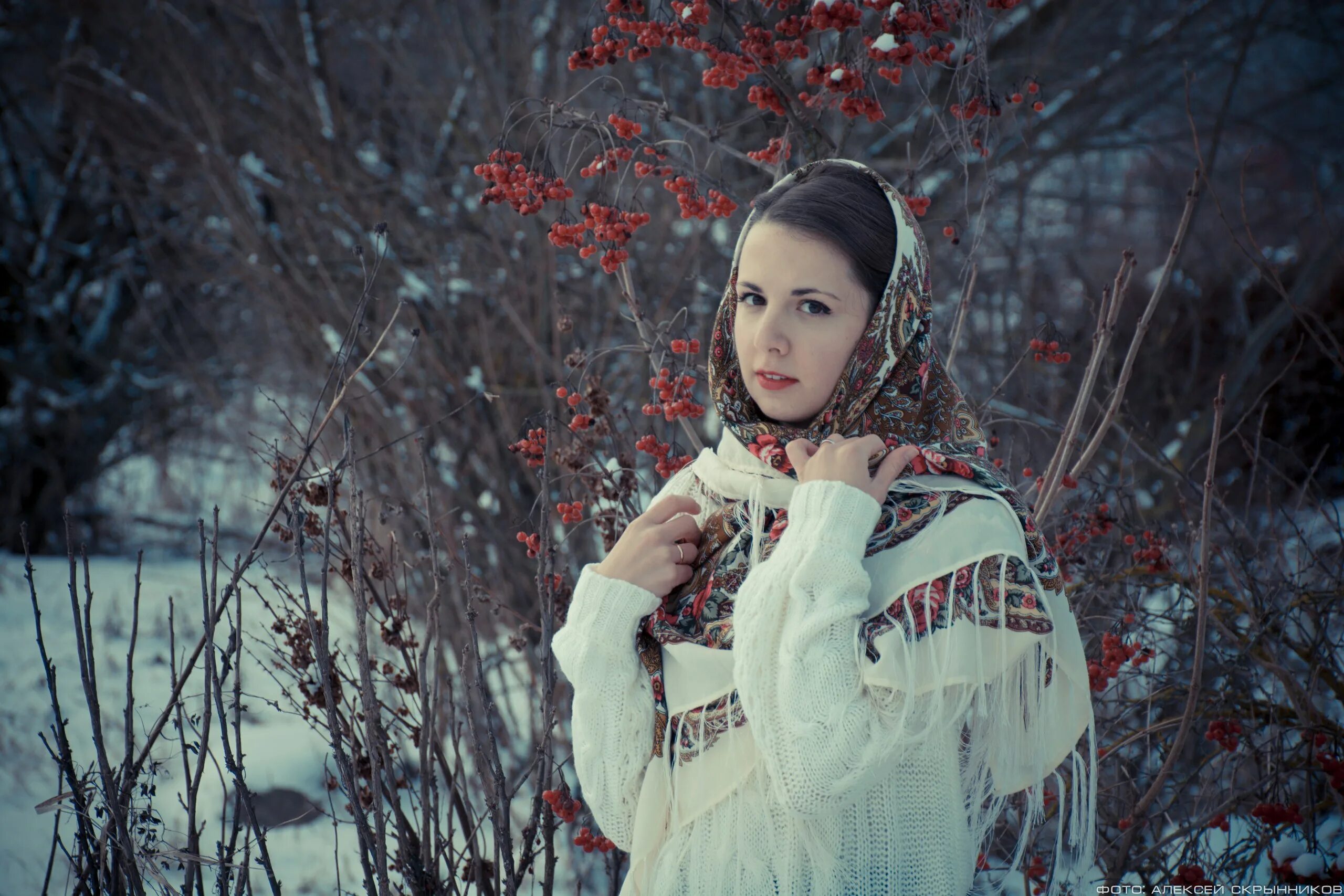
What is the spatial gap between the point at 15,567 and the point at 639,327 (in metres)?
7.12

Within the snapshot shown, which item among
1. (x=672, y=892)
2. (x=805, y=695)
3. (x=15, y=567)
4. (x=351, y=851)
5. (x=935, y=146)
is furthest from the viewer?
(x=15, y=567)

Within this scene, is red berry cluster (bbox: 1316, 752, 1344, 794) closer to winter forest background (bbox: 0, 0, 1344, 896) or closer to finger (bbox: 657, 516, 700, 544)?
winter forest background (bbox: 0, 0, 1344, 896)

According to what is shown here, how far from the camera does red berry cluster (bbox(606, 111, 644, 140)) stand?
2275mm

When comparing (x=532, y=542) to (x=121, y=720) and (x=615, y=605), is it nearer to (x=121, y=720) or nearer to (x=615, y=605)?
(x=615, y=605)

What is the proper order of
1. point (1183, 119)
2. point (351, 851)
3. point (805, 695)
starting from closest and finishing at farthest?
point (805, 695)
point (351, 851)
point (1183, 119)

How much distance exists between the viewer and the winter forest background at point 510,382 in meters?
2.22

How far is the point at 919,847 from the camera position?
1564 mm

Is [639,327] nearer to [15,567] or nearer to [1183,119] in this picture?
[1183,119]

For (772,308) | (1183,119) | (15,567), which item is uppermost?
(1183,119)

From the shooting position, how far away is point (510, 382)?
187 inches

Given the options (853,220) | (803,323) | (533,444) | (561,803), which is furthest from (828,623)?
(533,444)

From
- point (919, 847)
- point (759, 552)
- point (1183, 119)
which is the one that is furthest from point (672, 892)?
point (1183, 119)

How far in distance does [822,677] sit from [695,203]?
118 centimetres

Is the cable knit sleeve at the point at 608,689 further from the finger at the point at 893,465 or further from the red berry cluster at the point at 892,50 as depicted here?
the red berry cluster at the point at 892,50
